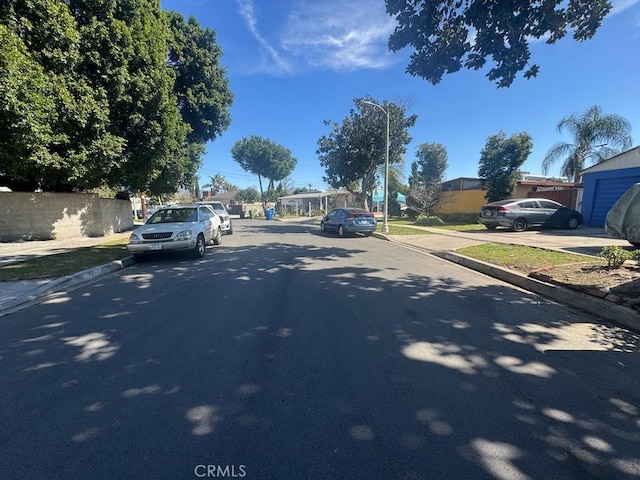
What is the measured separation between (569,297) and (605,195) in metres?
14.0

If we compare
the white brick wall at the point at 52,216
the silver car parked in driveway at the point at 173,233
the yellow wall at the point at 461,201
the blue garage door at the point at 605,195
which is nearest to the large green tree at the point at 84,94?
the white brick wall at the point at 52,216

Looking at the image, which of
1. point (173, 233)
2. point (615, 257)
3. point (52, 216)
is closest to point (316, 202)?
point (52, 216)

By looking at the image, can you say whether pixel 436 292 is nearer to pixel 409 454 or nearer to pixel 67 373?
pixel 409 454

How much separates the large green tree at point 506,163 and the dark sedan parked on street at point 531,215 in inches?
301

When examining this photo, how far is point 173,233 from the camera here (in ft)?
27.6

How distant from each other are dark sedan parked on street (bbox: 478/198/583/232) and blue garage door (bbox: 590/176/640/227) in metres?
1.31

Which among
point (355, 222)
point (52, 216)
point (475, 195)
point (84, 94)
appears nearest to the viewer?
point (84, 94)

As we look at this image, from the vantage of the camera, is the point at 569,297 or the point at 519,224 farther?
the point at 519,224

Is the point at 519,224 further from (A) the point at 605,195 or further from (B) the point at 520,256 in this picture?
(B) the point at 520,256

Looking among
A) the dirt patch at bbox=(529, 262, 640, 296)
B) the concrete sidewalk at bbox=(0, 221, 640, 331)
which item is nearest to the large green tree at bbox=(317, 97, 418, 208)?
the concrete sidewalk at bbox=(0, 221, 640, 331)

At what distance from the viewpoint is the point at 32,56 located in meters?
9.12

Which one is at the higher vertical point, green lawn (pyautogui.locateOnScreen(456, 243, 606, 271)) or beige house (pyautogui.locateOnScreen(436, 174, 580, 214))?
beige house (pyautogui.locateOnScreen(436, 174, 580, 214))

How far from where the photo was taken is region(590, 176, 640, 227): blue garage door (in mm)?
13758

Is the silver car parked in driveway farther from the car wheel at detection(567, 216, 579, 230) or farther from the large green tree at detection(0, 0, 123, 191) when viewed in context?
the car wheel at detection(567, 216, 579, 230)
